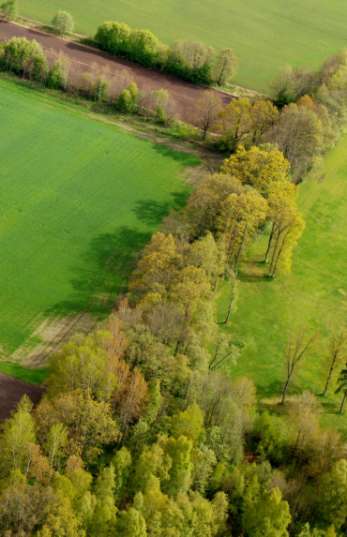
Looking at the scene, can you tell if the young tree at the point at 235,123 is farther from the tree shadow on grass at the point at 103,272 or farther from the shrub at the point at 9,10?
the shrub at the point at 9,10

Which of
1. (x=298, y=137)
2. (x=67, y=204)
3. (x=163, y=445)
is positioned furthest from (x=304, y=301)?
(x=163, y=445)

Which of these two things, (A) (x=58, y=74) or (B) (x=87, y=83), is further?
(B) (x=87, y=83)

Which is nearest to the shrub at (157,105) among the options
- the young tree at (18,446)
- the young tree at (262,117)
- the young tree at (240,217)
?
the young tree at (262,117)

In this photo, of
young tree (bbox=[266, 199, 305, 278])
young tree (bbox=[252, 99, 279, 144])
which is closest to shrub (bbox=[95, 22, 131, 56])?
young tree (bbox=[252, 99, 279, 144])

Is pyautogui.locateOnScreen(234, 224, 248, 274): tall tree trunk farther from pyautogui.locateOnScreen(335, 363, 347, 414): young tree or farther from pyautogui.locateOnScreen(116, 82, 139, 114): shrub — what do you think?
pyautogui.locateOnScreen(116, 82, 139, 114): shrub

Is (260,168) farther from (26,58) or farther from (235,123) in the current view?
(26,58)
